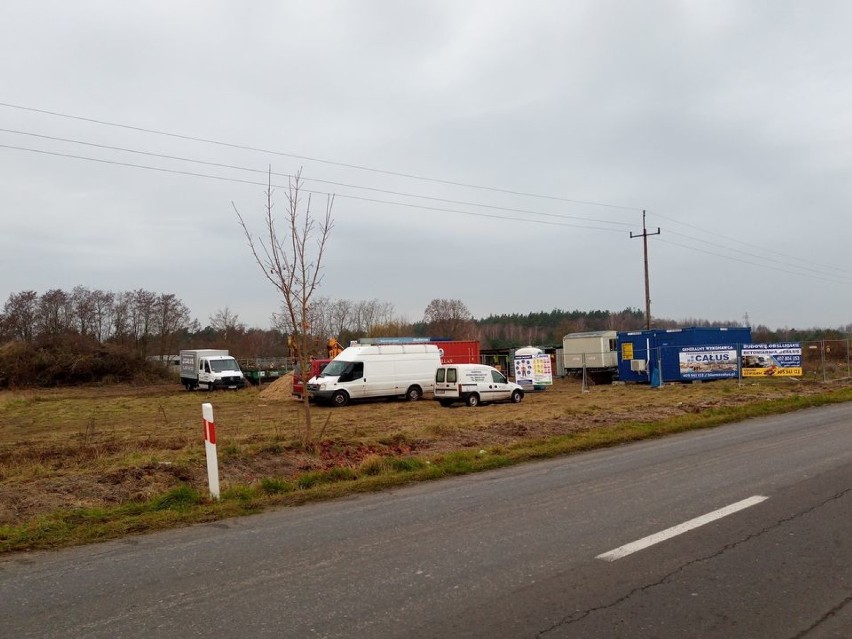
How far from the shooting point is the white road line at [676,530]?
5.76 meters

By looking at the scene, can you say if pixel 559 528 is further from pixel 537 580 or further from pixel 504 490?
pixel 504 490

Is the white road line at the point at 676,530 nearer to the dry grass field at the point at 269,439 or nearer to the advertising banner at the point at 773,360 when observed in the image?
the dry grass field at the point at 269,439

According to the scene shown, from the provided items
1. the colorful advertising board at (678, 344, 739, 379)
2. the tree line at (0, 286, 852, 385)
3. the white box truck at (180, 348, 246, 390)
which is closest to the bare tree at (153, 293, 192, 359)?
the tree line at (0, 286, 852, 385)

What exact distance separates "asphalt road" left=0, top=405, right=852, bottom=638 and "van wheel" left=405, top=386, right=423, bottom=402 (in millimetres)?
22459

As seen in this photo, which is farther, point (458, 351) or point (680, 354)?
point (458, 351)

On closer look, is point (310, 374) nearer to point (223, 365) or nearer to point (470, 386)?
point (470, 386)

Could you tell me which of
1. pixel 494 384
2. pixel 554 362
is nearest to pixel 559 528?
pixel 494 384

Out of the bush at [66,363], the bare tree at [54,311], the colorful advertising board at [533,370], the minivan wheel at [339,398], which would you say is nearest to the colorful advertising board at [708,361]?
the colorful advertising board at [533,370]

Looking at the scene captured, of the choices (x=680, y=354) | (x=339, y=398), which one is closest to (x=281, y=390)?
(x=339, y=398)

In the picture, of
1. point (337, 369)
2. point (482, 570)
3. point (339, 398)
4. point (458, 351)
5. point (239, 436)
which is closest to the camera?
point (482, 570)

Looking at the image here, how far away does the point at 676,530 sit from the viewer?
644 cm

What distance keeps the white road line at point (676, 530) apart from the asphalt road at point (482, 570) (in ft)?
0.17

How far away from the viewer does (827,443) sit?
12172 mm

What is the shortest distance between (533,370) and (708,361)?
8.88m
